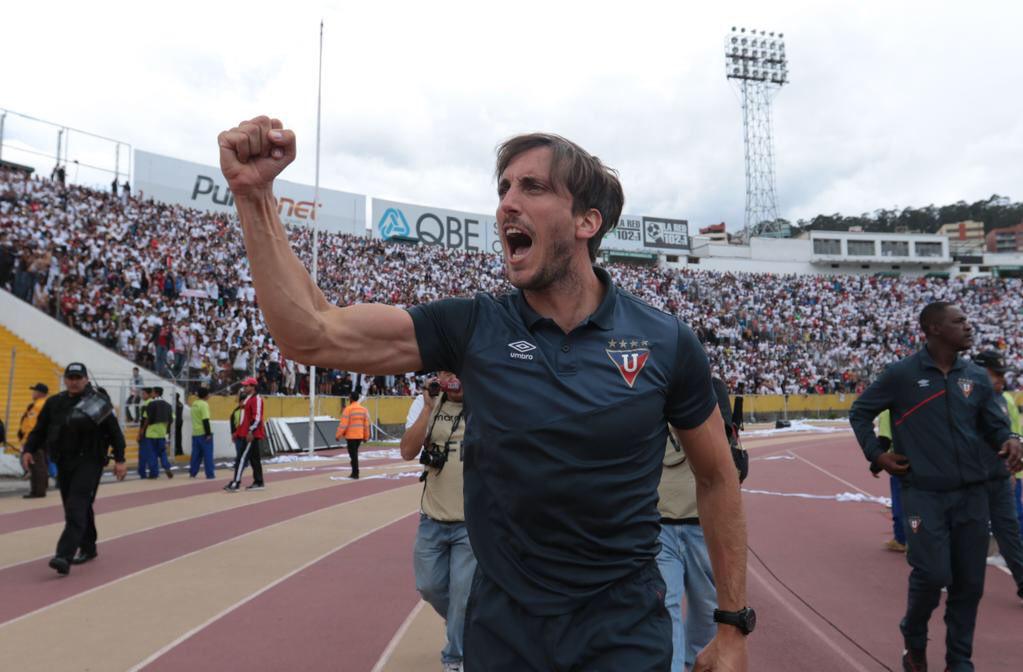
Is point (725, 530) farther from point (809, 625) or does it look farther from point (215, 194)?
point (215, 194)

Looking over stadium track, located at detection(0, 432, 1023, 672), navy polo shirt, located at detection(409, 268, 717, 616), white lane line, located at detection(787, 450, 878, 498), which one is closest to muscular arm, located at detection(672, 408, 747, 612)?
navy polo shirt, located at detection(409, 268, 717, 616)

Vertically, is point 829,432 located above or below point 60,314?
below

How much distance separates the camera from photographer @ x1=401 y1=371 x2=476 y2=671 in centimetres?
416

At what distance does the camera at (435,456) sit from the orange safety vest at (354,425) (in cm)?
995

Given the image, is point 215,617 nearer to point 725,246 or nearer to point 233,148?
point 233,148

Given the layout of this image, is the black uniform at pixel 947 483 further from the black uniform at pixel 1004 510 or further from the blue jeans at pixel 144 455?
the blue jeans at pixel 144 455

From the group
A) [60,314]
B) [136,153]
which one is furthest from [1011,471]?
[136,153]

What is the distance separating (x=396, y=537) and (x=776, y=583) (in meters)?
4.34

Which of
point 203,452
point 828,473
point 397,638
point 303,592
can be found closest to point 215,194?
point 203,452

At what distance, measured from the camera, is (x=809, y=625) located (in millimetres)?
5711

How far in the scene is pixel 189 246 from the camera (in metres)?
27.6

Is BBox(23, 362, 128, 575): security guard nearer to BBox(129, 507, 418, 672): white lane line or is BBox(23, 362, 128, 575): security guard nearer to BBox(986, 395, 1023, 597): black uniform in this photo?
BBox(129, 507, 418, 672): white lane line

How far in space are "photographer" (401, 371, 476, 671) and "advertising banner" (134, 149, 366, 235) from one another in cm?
2638

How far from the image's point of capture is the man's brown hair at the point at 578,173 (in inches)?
81.3
